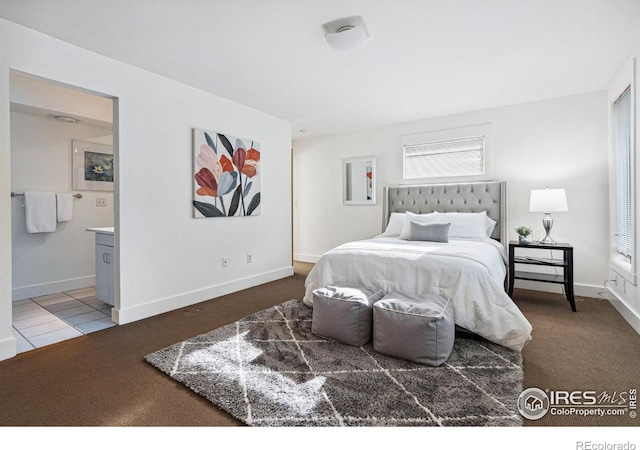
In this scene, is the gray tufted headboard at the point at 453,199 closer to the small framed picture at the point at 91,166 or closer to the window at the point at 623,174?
the window at the point at 623,174

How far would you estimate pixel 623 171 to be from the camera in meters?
3.32

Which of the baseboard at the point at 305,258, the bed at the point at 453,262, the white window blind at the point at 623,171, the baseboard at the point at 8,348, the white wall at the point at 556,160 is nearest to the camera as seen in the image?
the baseboard at the point at 8,348

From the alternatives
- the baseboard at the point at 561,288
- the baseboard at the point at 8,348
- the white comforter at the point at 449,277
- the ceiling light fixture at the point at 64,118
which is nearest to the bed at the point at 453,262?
the white comforter at the point at 449,277

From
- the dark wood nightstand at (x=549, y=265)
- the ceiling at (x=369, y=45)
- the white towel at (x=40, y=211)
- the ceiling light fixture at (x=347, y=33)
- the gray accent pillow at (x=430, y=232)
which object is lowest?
the dark wood nightstand at (x=549, y=265)

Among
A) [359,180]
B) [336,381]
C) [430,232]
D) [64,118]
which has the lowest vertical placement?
[336,381]

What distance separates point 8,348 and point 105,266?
1.15 meters

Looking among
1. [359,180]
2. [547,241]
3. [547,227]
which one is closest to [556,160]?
[547,227]

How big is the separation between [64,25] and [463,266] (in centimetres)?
350

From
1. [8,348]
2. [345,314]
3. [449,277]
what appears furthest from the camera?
[449,277]

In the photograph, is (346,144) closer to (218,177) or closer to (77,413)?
(218,177)

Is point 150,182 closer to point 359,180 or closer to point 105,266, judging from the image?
point 105,266

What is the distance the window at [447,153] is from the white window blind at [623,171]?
4.26 ft

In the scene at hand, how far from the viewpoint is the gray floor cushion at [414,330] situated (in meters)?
2.11

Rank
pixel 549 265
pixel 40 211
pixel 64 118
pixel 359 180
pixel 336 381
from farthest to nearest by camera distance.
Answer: pixel 359 180 < pixel 64 118 < pixel 40 211 < pixel 549 265 < pixel 336 381
